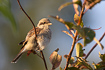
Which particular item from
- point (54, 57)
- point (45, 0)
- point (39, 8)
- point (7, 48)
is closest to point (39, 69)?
point (7, 48)

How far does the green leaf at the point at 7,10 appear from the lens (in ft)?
2.92

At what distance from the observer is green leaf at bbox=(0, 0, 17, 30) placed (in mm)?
890

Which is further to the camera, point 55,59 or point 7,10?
point 55,59

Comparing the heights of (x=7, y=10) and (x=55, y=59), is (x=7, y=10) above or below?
above

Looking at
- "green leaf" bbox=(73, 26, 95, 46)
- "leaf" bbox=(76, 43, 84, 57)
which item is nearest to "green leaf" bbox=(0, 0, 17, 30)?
"green leaf" bbox=(73, 26, 95, 46)

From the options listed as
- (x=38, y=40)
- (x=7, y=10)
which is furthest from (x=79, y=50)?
(x=38, y=40)

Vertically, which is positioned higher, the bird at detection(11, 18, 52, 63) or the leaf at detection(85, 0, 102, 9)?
the leaf at detection(85, 0, 102, 9)

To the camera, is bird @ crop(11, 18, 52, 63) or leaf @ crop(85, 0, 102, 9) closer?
leaf @ crop(85, 0, 102, 9)

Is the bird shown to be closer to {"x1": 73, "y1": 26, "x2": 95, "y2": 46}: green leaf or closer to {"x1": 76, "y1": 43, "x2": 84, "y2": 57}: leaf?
{"x1": 76, "y1": 43, "x2": 84, "y2": 57}: leaf

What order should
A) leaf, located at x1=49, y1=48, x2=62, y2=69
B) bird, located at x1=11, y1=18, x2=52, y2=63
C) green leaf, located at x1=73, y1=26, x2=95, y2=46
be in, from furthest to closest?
bird, located at x1=11, y1=18, x2=52, y2=63, leaf, located at x1=49, y1=48, x2=62, y2=69, green leaf, located at x1=73, y1=26, x2=95, y2=46

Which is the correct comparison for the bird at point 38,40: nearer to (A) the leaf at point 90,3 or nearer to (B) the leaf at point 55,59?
(B) the leaf at point 55,59

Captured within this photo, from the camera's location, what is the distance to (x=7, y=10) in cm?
91

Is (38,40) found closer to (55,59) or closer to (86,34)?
(55,59)

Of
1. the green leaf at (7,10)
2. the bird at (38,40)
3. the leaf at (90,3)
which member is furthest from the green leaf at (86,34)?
the bird at (38,40)
